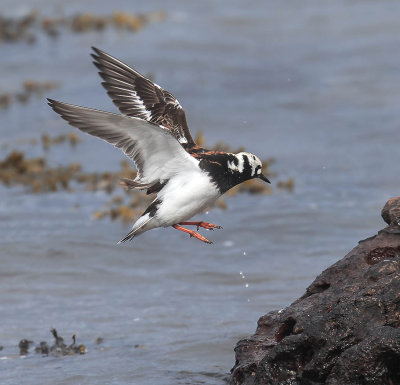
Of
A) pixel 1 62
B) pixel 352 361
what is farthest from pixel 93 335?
pixel 1 62

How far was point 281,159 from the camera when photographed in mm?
11633

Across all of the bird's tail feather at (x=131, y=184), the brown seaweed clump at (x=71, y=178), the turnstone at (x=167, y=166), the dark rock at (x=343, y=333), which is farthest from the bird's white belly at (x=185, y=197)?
the brown seaweed clump at (x=71, y=178)

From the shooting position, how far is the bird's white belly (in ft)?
20.0

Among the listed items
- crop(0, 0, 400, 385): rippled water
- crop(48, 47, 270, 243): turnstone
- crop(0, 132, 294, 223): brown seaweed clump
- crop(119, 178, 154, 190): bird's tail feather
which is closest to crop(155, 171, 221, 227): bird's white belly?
crop(48, 47, 270, 243): turnstone

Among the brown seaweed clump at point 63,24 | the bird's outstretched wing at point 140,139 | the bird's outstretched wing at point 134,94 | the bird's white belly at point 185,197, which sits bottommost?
the bird's white belly at point 185,197

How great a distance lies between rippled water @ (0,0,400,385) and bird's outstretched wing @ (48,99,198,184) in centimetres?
133

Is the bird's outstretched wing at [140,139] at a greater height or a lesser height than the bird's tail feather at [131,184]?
greater

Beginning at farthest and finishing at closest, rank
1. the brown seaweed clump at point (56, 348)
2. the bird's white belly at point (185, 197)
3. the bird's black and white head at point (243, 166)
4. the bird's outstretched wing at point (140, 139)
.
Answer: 1. the brown seaweed clump at point (56, 348)
2. the bird's black and white head at point (243, 166)
3. the bird's white belly at point (185, 197)
4. the bird's outstretched wing at point (140, 139)

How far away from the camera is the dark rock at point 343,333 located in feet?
13.9

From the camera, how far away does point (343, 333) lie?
436cm

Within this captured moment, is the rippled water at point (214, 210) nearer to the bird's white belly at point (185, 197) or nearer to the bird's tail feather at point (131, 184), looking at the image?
the bird's white belly at point (185, 197)

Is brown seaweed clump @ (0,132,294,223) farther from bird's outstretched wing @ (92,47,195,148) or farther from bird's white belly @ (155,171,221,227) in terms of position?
bird's white belly @ (155,171,221,227)

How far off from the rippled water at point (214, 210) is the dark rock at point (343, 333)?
1.19 meters

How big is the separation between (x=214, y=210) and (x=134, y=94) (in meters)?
3.42
